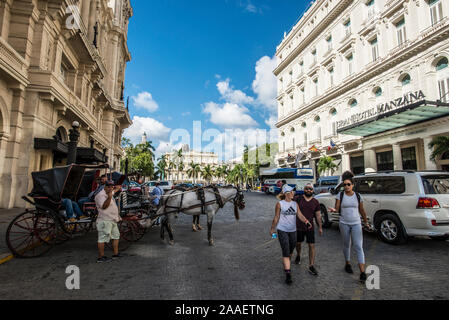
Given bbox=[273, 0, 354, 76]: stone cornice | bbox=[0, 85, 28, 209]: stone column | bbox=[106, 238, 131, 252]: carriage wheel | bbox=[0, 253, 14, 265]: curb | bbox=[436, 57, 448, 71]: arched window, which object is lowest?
bbox=[106, 238, 131, 252]: carriage wheel

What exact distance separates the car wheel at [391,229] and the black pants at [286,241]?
13.0 feet

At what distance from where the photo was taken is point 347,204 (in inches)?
189

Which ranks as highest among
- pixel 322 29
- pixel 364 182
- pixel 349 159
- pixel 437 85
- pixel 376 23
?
pixel 322 29

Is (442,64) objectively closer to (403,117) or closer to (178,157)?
(403,117)

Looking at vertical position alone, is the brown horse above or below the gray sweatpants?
above

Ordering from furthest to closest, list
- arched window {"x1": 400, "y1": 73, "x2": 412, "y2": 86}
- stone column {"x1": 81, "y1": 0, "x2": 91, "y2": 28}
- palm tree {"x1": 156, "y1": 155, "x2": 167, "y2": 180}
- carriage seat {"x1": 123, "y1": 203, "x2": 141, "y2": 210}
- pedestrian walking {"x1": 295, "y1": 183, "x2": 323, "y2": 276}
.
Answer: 1. palm tree {"x1": 156, "y1": 155, "x2": 167, "y2": 180}
2. arched window {"x1": 400, "y1": 73, "x2": 412, "y2": 86}
3. stone column {"x1": 81, "y1": 0, "x2": 91, "y2": 28}
4. carriage seat {"x1": 123, "y1": 203, "x2": 141, "y2": 210}
5. pedestrian walking {"x1": 295, "y1": 183, "x2": 323, "y2": 276}

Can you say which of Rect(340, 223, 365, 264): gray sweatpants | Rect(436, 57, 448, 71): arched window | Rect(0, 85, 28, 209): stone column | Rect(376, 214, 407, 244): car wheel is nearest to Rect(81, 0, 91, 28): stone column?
Rect(0, 85, 28, 209): stone column

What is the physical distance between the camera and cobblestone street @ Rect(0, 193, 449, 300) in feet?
12.3

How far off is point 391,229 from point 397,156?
21675 millimetres

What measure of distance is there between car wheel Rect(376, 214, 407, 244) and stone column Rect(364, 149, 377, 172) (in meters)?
23.0

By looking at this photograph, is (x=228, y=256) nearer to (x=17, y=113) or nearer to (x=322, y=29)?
(x=17, y=113)

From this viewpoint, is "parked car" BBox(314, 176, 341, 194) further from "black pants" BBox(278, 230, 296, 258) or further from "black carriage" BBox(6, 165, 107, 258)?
"black carriage" BBox(6, 165, 107, 258)

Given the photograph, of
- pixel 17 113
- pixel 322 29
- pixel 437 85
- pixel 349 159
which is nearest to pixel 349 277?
pixel 17 113

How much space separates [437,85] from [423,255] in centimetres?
2279
